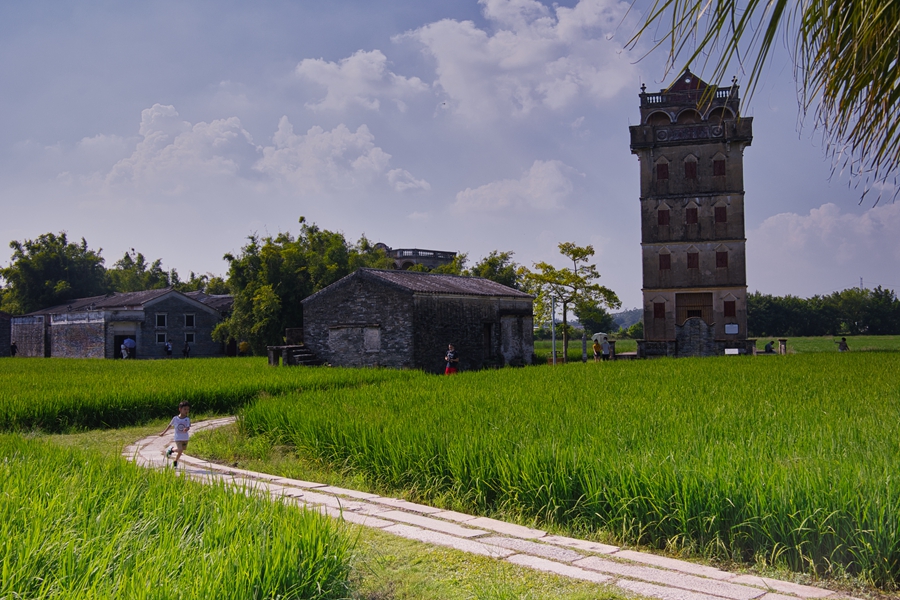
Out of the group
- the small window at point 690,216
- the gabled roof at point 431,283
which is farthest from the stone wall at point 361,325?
the small window at point 690,216

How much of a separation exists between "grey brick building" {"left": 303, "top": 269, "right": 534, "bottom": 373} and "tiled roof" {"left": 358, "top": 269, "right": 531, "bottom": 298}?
0.13ft

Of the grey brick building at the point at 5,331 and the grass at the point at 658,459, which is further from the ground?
the grey brick building at the point at 5,331

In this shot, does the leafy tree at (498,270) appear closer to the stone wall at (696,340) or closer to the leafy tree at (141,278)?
the stone wall at (696,340)

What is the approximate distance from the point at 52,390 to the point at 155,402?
2220 millimetres

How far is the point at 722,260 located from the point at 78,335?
38.0m

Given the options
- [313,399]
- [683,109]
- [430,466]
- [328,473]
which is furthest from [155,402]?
[683,109]

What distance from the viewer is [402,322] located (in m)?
24.4

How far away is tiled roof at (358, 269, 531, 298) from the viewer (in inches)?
989

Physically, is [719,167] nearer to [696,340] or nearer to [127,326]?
[696,340]

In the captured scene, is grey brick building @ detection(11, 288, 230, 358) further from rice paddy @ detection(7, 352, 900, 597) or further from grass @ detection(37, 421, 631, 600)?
grass @ detection(37, 421, 631, 600)

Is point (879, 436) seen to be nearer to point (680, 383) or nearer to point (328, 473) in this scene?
point (328, 473)

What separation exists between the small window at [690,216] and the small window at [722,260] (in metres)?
2.11

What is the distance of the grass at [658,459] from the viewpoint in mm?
4766

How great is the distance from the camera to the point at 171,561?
3643mm
